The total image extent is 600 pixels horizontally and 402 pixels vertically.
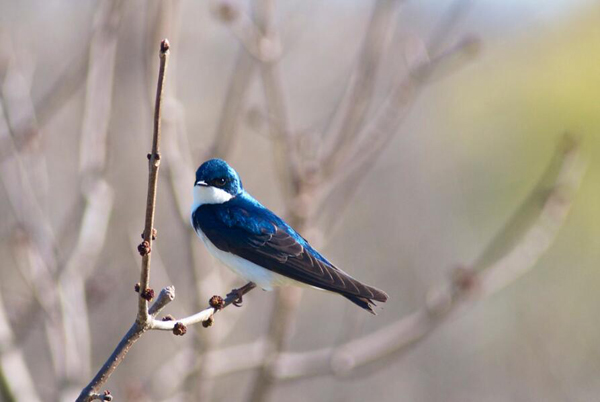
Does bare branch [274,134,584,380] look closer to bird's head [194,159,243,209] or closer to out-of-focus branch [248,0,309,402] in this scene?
out-of-focus branch [248,0,309,402]

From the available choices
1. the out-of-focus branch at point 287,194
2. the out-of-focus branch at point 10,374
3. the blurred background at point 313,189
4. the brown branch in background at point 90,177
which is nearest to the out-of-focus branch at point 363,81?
the blurred background at point 313,189

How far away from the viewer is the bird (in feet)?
9.77

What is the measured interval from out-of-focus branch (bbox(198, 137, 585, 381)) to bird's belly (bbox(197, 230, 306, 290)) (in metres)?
0.67

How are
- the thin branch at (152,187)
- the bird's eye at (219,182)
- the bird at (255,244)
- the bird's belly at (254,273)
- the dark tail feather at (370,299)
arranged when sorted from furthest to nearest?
the bird's eye at (219,182), the bird's belly at (254,273), the bird at (255,244), the dark tail feather at (370,299), the thin branch at (152,187)

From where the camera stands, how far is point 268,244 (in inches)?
127

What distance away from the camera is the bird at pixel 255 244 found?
2.98 metres

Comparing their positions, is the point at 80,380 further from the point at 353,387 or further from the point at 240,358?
the point at 353,387

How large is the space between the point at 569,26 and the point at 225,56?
407 inches

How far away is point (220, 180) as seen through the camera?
137 inches

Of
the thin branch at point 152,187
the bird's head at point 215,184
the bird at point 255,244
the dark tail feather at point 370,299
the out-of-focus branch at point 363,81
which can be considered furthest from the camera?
the out-of-focus branch at point 363,81

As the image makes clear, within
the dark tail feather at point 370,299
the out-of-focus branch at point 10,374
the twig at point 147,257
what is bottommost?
the twig at point 147,257

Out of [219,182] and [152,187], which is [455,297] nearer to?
[219,182]

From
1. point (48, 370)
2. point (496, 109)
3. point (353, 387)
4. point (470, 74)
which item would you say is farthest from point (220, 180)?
point (470, 74)

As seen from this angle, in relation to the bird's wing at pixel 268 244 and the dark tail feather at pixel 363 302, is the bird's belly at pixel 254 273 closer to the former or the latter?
the bird's wing at pixel 268 244
